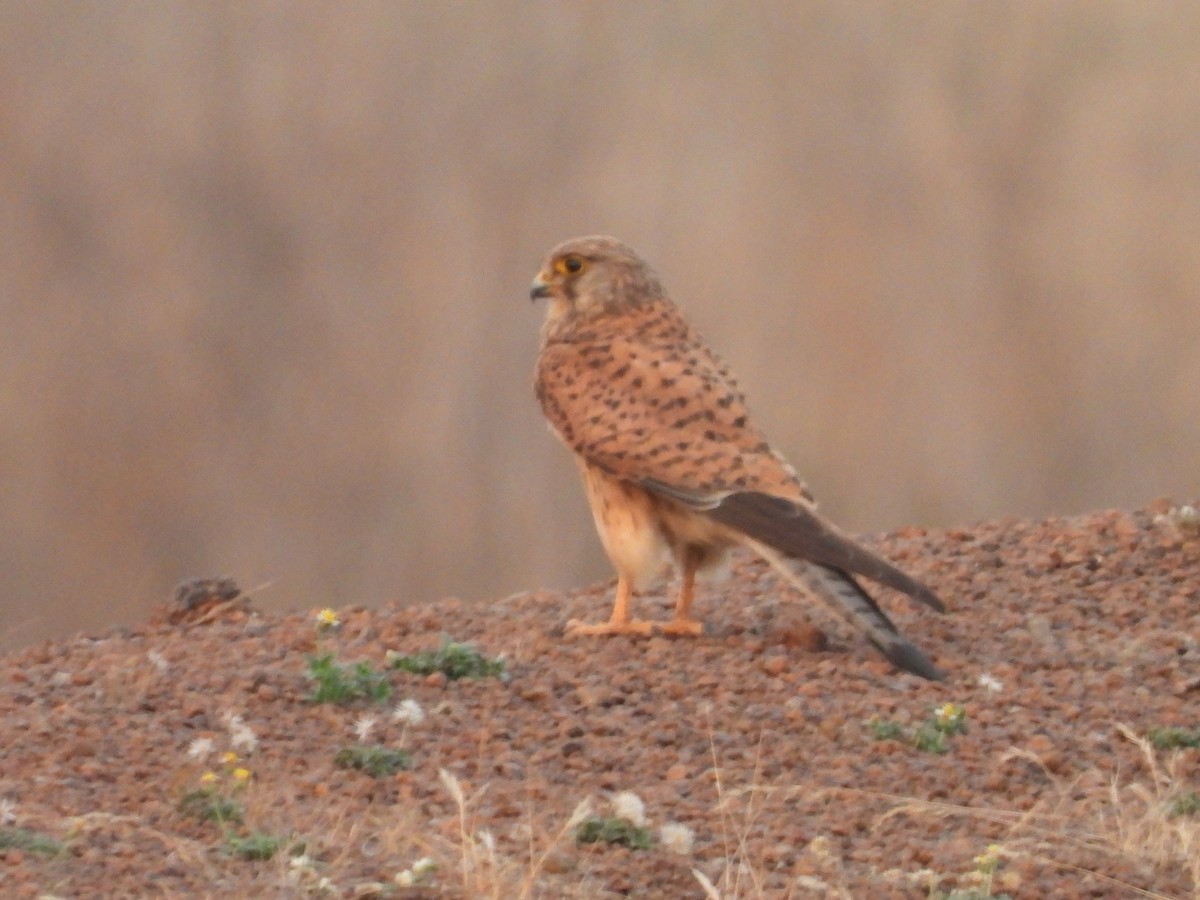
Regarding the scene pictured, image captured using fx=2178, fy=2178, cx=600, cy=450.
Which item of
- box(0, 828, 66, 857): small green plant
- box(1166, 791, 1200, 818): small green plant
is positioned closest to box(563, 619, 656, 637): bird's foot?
box(1166, 791, 1200, 818): small green plant

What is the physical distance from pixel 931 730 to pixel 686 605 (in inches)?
39.4

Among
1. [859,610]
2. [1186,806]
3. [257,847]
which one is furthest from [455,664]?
[1186,806]

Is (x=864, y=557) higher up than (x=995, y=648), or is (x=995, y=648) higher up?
(x=864, y=557)

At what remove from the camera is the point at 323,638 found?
524cm

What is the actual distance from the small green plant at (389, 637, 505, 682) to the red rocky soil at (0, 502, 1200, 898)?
0.05 m

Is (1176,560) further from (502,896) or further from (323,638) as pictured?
(502,896)

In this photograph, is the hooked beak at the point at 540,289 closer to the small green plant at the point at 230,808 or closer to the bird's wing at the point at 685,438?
the bird's wing at the point at 685,438

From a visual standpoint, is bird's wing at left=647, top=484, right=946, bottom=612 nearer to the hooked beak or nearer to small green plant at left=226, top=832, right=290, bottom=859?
the hooked beak

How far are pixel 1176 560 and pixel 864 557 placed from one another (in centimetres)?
146

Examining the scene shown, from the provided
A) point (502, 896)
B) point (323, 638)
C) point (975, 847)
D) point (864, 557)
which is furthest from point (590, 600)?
point (502, 896)

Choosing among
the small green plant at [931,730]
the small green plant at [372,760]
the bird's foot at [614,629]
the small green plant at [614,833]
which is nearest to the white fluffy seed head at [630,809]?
the small green plant at [614,833]

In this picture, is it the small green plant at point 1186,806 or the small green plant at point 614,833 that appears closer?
the small green plant at point 614,833

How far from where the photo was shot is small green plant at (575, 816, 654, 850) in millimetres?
3713

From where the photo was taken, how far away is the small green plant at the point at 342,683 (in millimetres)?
4453
